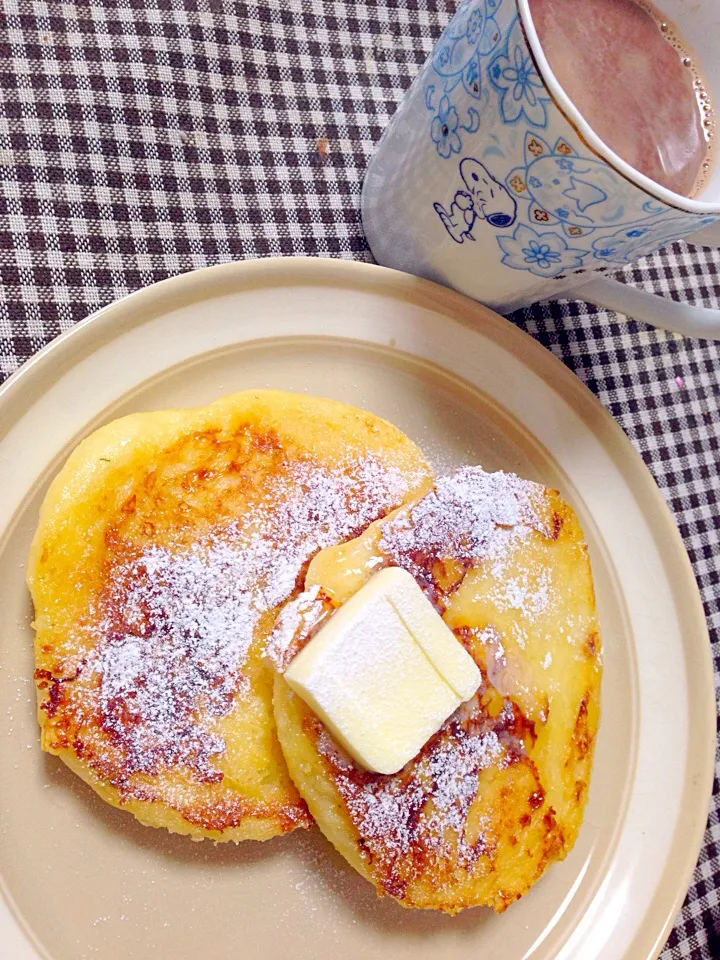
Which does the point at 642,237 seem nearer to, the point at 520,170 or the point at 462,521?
the point at 520,170

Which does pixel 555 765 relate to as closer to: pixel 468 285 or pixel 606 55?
pixel 468 285

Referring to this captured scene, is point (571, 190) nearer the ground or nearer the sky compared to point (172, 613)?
nearer the sky

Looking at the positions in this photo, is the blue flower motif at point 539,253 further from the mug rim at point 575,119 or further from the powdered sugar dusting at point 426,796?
the powdered sugar dusting at point 426,796

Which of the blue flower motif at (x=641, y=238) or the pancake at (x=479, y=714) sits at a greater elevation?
the blue flower motif at (x=641, y=238)

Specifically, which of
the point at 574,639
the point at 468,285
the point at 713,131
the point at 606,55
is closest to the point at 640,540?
the point at 574,639

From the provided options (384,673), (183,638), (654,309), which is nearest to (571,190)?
(654,309)

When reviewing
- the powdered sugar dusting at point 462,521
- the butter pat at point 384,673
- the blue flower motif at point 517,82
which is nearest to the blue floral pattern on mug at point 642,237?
the blue flower motif at point 517,82
